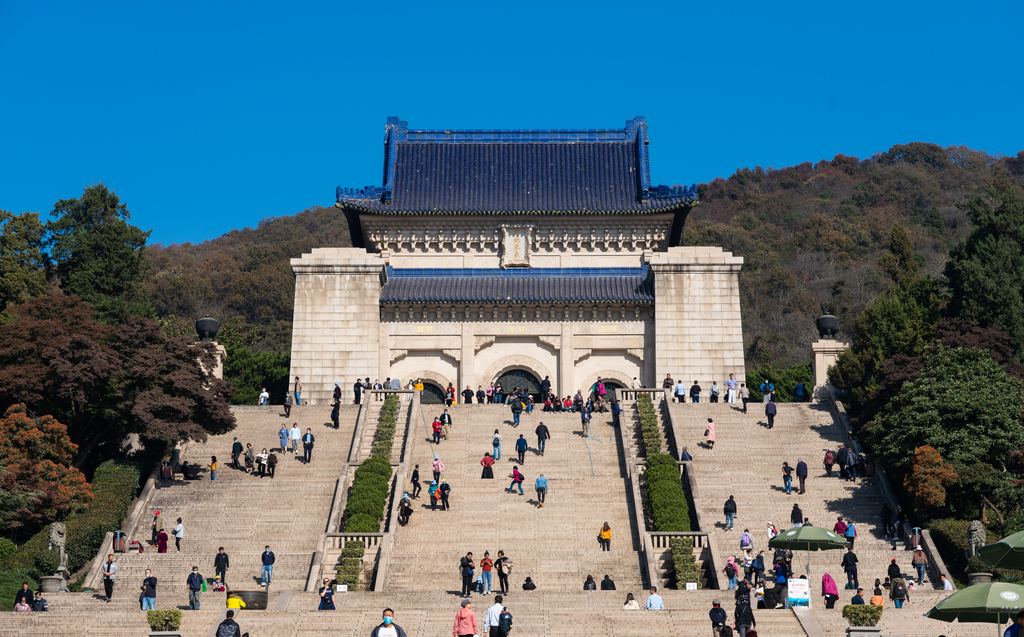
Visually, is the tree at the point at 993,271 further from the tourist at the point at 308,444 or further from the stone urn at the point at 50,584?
the stone urn at the point at 50,584

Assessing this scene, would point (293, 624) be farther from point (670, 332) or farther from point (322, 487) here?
point (670, 332)

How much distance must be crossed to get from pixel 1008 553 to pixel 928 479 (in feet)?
44.0

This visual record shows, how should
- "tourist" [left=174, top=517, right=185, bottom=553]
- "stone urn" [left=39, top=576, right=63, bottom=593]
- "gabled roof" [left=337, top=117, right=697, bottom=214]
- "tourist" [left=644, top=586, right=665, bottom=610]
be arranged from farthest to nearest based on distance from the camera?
"gabled roof" [left=337, top=117, right=697, bottom=214]
"tourist" [left=174, top=517, right=185, bottom=553]
"stone urn" [left=39, top=576, right=63, bottom=593]
"tourist" [left=644, top=586, right=665, bottom=610]

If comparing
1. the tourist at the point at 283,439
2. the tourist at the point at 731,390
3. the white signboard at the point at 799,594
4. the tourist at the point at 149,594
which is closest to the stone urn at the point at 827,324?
the tourist at the point at 731,390

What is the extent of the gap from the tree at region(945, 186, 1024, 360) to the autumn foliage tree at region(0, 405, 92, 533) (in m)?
28.9

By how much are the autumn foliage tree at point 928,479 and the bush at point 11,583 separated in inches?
901

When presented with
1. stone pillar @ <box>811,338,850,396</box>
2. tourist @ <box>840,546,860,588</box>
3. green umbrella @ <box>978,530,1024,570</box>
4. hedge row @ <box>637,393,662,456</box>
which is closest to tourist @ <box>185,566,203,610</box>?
tourist @ <box>840,546,860,588</box>

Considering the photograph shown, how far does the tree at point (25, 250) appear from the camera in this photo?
52.9m

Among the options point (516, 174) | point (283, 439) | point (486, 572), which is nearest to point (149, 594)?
point (486, 572)

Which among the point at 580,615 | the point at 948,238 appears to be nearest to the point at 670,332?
the point at 580,615

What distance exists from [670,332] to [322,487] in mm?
19126

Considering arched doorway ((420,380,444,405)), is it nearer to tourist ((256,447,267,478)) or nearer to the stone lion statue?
tourist ((256,447,267,478))

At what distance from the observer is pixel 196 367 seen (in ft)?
133

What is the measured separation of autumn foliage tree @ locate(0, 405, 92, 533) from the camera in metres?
34.6
